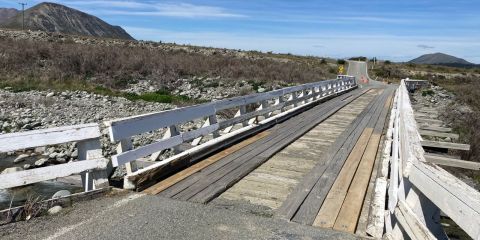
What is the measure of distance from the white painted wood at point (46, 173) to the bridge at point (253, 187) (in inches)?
0.4

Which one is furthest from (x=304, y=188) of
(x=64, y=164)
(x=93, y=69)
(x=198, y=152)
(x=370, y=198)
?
(x=93, y=69)

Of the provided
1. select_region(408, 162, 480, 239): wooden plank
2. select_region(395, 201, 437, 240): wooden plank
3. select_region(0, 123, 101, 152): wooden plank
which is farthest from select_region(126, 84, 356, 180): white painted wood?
select_region(408, 162, 480, 239): wooden plank

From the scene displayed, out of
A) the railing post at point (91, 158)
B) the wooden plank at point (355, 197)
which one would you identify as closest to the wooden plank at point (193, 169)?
the railing post at point (91, 158)

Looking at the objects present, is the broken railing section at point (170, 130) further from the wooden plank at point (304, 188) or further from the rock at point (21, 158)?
the rock at point (21, 158)

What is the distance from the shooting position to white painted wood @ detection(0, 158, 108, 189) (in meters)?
4.77

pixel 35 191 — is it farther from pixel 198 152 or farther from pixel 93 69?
pixel 93 69

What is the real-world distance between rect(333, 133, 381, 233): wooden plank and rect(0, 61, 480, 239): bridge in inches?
0.5

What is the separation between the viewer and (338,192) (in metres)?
6.25

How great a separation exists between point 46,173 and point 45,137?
1.33ft

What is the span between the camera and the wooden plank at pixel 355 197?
16.8 feet

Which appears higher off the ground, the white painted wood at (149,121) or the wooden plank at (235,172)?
the white painted wood at (149,121)

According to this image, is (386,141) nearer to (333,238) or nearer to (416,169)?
(333,238)

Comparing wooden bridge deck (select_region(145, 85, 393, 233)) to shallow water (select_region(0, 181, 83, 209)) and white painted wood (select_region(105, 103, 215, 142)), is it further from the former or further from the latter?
shallow water (select_region(0, 181, 83, 209))

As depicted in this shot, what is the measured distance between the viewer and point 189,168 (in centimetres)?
728
